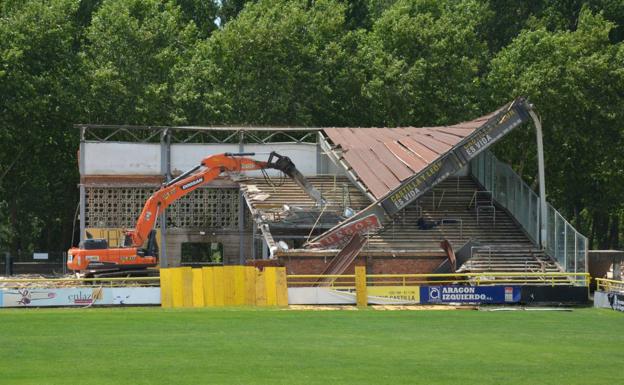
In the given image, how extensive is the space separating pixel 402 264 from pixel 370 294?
7.59 m

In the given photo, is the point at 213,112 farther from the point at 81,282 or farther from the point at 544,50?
the point at 81,282

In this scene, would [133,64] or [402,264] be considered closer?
[402,264]

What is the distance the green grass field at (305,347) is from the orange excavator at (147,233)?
8.44 meters

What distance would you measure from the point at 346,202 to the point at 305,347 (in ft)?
92.2

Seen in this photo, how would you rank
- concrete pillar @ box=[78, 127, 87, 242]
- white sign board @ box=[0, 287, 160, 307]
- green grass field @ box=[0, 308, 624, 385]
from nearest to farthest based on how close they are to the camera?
green grass field @ box=[0, 308, 624, 385] → white sign board @ box=[0, 287, 160, 307] → concrete pillar @ box=[78, 127, 87, 242]

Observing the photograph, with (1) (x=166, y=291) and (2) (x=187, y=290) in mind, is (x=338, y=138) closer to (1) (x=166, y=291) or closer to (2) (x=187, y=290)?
(2) (x=187, y=290)

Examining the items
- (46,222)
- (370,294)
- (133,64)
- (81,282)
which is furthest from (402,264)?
(46,222)

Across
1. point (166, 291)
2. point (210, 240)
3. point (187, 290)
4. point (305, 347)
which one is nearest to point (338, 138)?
point (210, 240)

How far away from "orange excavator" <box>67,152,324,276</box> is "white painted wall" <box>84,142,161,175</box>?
5535 mm

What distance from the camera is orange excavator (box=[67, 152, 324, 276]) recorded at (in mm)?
48000

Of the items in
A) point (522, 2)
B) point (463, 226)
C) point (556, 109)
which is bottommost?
point (463, 226)

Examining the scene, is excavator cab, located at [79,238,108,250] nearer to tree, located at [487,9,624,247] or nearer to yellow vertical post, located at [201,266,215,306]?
yellow vertical post, located at [201,266,215,306]

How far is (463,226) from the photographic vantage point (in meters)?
56.0

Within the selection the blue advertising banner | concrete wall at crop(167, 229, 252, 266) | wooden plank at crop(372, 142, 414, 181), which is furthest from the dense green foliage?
the blue advertising banner
